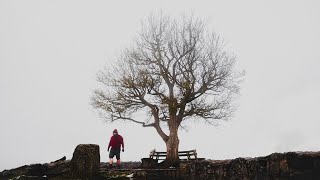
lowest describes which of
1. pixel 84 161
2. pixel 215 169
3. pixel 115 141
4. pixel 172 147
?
pixel 215 169

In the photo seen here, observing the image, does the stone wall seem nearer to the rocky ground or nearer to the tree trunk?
the rocky ground

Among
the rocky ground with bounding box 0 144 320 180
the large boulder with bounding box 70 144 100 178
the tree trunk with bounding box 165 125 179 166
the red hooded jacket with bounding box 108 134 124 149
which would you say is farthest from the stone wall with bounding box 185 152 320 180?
the tree trunk with bounding box 165 125 179 166

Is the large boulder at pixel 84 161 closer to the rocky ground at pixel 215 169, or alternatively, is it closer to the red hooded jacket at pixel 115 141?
the rocky ground at pixel 215 169

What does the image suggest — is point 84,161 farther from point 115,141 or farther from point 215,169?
point 115,141

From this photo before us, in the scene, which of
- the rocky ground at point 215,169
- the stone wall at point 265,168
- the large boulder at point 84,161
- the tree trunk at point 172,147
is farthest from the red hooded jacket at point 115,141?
the large boulder at point 84,161

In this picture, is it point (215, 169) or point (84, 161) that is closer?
point (84, 161)

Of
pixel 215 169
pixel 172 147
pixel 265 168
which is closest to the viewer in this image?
pixel 265 168

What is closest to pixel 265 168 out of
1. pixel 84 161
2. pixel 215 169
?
pixel 215 169

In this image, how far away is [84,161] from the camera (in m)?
15.3

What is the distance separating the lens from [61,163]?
803 inches

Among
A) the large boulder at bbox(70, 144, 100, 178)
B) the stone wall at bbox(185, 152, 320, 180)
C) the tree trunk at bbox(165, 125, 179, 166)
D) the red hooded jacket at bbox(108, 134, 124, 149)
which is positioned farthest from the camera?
the tree trunk at bbox(165, 125, 179, 166)

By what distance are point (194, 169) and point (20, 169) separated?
9874mm

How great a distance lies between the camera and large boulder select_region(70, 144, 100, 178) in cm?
1525

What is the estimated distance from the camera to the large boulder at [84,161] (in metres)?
15.2
